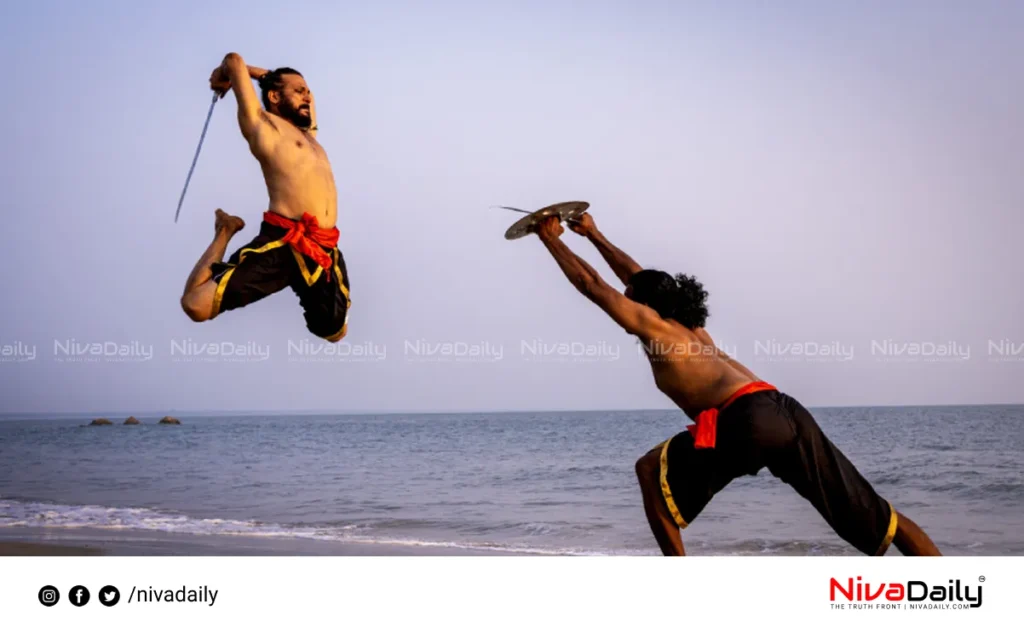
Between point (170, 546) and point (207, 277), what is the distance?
2.54 m

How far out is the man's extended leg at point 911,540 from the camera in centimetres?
382

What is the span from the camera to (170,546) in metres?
6.09

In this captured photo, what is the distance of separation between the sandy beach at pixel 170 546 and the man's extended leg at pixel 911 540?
9.00ft

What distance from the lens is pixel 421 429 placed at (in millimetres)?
17250

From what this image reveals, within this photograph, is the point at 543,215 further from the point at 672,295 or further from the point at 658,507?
the point at 658,507

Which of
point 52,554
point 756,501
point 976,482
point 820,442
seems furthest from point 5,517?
point 976,482

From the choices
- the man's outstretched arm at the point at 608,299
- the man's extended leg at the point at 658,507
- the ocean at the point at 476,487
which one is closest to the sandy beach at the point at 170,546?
the ocean at the point at 476,487

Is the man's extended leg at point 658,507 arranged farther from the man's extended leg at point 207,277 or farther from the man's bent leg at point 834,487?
the man's extended leg at point 207,277

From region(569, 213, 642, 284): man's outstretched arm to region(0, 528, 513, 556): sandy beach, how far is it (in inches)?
93.8

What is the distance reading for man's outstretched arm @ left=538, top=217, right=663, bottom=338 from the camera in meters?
3.79
